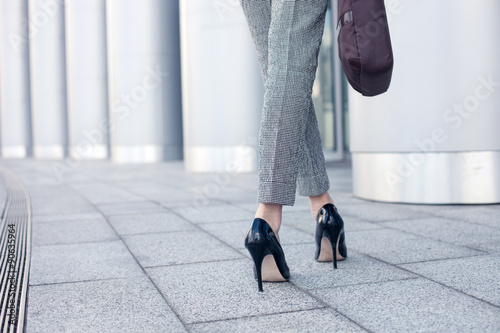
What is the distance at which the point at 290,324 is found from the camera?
159 cm

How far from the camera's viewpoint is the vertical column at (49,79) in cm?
1922

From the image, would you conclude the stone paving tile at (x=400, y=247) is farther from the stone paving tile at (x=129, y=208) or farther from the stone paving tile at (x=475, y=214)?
the stone paving tile at (x=129, y=208)

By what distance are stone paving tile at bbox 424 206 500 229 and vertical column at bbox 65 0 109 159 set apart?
14.3 m

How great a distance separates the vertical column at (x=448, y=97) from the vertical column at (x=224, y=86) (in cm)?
473

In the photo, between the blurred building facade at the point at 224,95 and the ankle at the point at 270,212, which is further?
the blurred building facade at the point at 224,95

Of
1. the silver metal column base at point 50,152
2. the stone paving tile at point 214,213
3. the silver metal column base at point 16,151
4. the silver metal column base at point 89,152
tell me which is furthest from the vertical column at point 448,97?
the silver metal column base at point 16,151

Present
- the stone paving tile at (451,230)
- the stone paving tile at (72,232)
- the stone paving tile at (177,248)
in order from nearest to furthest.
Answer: the stone paving tile at (177,248), the stone paving tile at (451,230), the stone paving tile at (72,232)

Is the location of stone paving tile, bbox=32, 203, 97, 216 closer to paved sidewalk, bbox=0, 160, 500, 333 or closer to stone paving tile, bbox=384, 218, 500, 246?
paved sidewalk, bbox=0, 160, 500, 333

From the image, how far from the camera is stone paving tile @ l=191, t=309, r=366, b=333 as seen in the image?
5.07 feet

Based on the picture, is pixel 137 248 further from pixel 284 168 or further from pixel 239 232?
pixel 284 168

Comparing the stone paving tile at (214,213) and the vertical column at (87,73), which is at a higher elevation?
the vertical column at (87,73)

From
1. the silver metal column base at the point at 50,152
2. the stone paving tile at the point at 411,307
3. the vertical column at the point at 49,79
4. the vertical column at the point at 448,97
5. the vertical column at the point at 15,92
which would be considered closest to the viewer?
the stone paving tile at the point at 411,307

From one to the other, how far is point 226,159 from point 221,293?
687 centimetres

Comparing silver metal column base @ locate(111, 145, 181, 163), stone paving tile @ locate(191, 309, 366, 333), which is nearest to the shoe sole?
stone paving tile @ locate(191, 309, 366, 333)
